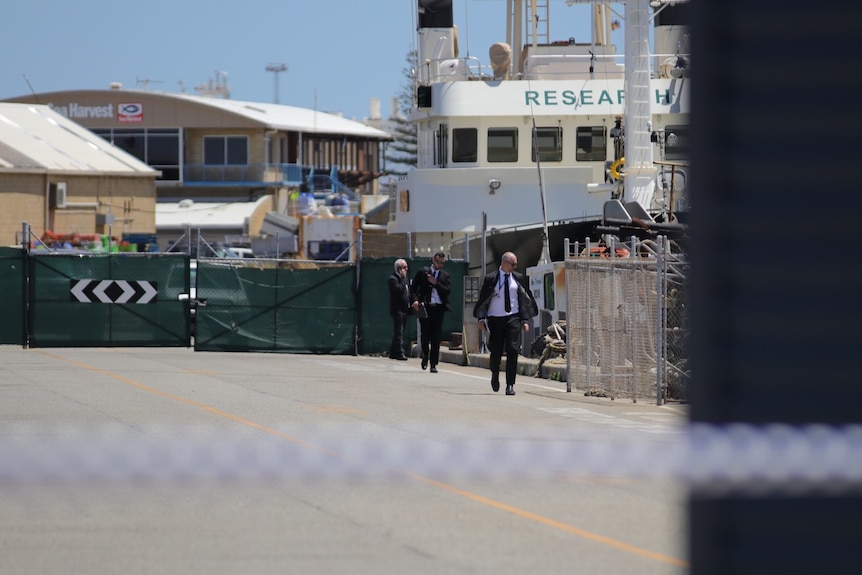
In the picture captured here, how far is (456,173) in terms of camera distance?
34.0 metres

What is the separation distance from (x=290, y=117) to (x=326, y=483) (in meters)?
73.7

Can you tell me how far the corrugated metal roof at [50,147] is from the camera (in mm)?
53719

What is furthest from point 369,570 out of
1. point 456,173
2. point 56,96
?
point 56,96

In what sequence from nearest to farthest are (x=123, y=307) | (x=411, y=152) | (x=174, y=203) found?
(x=123, y=307) → (x=174, y=203) → (x=411, y=152)

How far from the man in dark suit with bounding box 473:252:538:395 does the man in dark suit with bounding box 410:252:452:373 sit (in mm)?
3712

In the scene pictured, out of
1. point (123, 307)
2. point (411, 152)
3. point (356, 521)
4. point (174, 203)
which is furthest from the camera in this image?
point (411, 152)

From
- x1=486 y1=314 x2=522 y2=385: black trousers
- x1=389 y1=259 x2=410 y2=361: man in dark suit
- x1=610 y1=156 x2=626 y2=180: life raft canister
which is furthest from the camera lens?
x1=610 y1=156 x2=626 y2=180: life raft canister

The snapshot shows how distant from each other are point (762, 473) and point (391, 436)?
9307mm

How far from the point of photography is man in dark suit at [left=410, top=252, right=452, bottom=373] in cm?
2023

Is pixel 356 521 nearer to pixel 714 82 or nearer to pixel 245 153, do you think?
pixel 714 82

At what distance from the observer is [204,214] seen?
71938 mm

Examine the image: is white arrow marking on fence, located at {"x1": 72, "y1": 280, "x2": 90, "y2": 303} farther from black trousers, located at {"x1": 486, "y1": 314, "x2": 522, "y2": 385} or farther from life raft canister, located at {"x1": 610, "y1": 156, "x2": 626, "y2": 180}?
life raft canister, located at {"x1": 610, "y1": 156, "x2": 626, "y2": 180}

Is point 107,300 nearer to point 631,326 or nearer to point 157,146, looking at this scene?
point 631,326

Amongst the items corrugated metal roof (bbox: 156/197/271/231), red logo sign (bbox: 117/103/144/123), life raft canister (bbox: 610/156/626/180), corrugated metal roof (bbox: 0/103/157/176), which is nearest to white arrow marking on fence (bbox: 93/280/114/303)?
life raft canister (bbox: 610/156/626/180)
